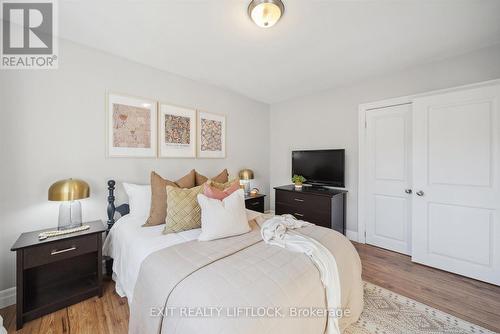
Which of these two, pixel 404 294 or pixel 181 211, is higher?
pixel 181 211

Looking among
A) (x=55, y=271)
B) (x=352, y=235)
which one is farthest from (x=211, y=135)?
(x=352, y=235)

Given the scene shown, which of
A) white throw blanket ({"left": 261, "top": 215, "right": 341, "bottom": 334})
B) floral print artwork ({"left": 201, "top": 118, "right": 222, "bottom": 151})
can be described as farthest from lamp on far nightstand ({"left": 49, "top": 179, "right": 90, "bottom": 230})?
white throw blanket ({"left": 261, "top": 215, "right": 341, "bottom": 334})

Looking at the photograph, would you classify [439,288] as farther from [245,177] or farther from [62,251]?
[62,251]

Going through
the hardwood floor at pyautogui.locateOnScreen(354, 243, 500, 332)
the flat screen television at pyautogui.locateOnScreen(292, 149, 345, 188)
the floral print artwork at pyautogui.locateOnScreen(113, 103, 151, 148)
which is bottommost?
the hardwood floor at pyautogui.locateOnScreen(354, 243, 500, 332)

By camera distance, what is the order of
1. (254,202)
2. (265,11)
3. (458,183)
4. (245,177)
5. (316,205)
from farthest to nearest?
1. (245,177)
2. (254,202)
3. (316,205)
4. (458,183)
5. (265,11)

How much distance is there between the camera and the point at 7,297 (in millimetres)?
1766

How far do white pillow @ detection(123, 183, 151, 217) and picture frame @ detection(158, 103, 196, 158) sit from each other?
1.97 feet

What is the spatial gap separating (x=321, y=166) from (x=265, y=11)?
247cm

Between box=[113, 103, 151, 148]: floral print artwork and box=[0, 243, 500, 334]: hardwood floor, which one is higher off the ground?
box=[113, 103, 151, 148]: floral print artwork

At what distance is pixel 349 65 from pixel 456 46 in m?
1.06

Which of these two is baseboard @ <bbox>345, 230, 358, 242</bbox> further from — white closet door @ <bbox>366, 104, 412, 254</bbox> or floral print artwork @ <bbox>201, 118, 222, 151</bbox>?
floral print artwork @ <bbox>201, 118, 222, 151</bbox>

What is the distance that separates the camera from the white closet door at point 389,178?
2.76 metres

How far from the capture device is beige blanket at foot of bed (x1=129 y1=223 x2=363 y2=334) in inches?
36.9

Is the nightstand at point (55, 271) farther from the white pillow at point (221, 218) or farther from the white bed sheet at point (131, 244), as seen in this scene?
the white pillow at point (221, 218)
